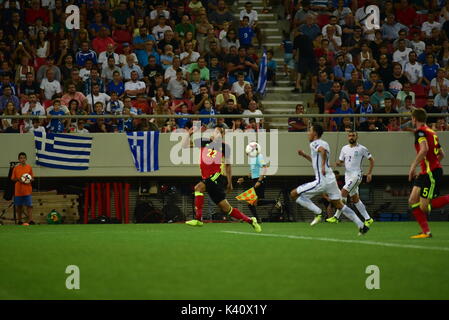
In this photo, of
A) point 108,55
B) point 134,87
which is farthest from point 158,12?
point 134,87

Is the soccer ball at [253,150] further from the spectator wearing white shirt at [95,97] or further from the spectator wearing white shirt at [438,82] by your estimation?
the spectator wearing white shirt at [438,82]

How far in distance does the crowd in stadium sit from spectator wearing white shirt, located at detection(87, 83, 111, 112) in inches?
1.0

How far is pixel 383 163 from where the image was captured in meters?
21.9

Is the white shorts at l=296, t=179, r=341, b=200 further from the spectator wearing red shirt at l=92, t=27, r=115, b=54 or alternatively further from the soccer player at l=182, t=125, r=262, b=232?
the spectator wearing red shirt at l=92, t=27, r=115, b=54

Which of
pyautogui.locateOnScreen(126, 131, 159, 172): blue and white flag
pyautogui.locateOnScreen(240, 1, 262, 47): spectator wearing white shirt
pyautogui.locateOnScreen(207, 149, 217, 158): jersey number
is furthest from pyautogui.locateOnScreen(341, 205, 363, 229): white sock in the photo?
pyautogui.locateOnScreen(240, 1, 262, 47): spectator wearing white shirt

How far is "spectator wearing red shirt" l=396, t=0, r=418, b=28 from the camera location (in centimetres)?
2630

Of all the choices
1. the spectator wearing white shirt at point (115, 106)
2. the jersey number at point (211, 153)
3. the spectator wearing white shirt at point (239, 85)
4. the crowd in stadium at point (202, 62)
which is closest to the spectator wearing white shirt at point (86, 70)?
the crowd in stadium at point (202, 62)

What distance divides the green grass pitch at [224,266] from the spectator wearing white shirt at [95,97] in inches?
296

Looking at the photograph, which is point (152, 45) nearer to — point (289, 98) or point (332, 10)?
point (289, 98)

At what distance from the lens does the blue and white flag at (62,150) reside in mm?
21641

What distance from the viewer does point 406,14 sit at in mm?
26344

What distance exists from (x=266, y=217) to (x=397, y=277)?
1370 cm
